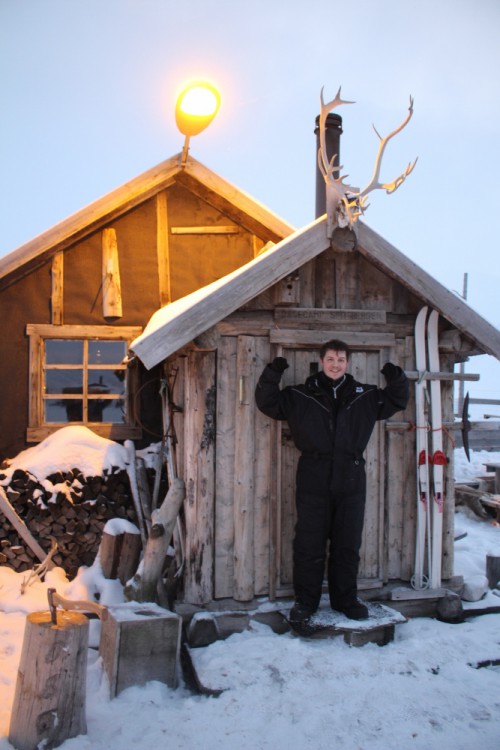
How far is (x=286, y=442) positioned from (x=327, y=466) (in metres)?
0.56

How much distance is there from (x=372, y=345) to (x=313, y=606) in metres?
2.21

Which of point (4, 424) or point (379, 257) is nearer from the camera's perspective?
point (379, 257)

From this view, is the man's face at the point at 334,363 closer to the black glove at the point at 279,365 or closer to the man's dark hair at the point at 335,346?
the man's dark hair at the point at 335,346

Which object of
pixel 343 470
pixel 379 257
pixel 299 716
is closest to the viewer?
pixel 299 716

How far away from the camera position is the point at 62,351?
829 centimetres

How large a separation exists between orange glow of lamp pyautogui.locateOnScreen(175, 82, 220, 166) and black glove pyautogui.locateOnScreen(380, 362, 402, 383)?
12.5 feet

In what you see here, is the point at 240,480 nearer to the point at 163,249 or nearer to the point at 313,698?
the point at 313,698

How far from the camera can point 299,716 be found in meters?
3.86

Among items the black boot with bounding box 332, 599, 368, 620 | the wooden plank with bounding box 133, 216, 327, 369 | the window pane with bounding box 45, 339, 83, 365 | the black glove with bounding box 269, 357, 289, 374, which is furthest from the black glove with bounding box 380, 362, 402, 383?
the window pane with bounding box 45, 339, 83, 365

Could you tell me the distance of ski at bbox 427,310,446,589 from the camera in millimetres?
5512

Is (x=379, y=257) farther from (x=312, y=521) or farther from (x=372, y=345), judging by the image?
(x=312, y=521)

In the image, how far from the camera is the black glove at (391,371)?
16.5 feet

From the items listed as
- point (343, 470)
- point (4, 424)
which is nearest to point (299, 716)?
point (343, 470)

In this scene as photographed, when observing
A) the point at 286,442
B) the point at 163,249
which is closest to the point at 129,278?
the point at 163,249
